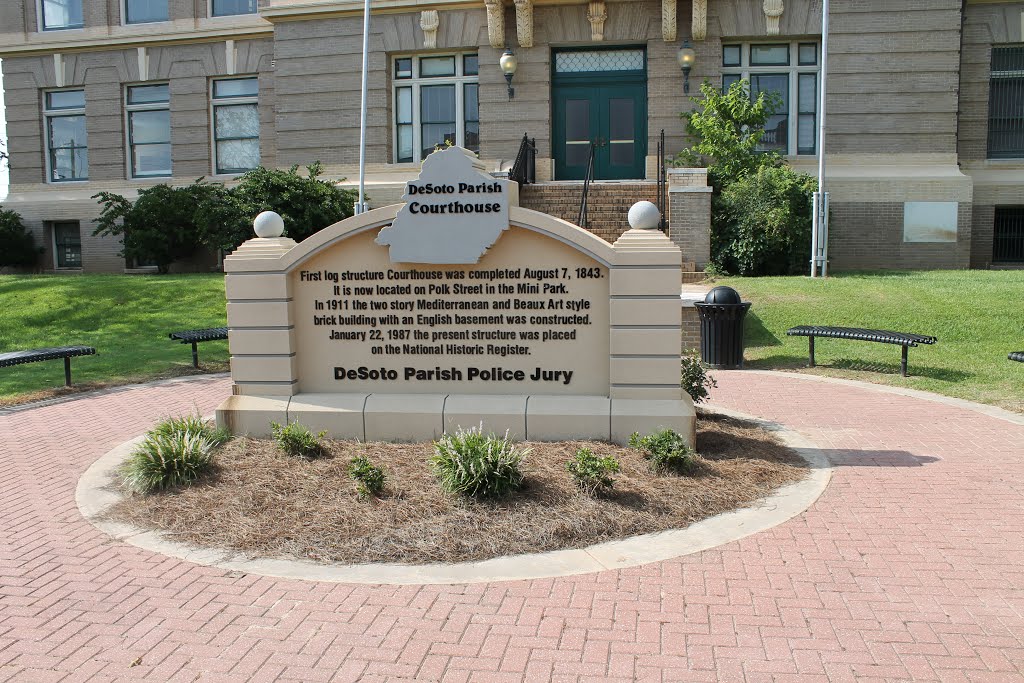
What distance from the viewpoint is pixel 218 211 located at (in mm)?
19719

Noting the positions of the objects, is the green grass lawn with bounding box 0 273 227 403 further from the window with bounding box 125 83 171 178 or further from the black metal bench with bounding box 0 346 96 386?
the window with bounding box 125 83 171 178

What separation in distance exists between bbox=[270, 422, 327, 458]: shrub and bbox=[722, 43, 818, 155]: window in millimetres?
18283

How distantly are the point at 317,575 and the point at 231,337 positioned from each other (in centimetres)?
345

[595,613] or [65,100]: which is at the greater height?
[65,100]

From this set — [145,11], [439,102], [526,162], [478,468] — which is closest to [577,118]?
[526,162]

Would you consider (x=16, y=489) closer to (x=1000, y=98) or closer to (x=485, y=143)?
(x=485, y=143)

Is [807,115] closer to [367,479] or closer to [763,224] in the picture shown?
[763,224]

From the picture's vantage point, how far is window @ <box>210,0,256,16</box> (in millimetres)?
25312

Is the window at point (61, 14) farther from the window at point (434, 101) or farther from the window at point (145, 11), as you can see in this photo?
the window at point (434, 101)

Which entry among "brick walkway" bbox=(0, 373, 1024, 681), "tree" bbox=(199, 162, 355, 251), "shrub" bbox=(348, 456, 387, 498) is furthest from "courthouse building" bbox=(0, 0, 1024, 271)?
"brick walkway" bbox=(0, 373, 1024, 681)

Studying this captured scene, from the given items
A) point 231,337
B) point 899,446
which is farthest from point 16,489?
point 899,446

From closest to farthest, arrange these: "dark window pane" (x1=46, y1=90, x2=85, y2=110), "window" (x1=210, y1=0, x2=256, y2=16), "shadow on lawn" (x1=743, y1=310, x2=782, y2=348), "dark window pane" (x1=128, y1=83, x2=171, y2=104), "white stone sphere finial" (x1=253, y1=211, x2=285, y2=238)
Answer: "white stone sphere finial" (x1=253, y1=211, x2=285, y2=238), "shadow on lawn" (x1=743, y1=310, x2=782, y2=348), "window" (x1=210, y1=0, x2=256, y2=16), "dark window pane" (x1=128, y1=83, x2=171, y2=104), "dark window pane" (x1=46, y1=90, x2=85, y2=110)

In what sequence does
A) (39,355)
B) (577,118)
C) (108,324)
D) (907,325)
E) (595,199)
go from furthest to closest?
(577,118), (595,199), (108,324), (907,325), (39,355)

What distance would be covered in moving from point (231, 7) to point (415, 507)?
23.7m
